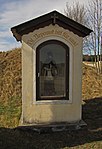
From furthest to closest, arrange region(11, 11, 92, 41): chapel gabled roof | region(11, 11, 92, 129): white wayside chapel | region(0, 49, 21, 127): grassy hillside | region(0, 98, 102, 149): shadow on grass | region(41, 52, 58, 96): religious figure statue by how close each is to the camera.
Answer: region(0, 49, 21, 127): grassy hillside, region(41, 52, 58, 96): religious figure statue, region(11, 11, 92, 129): white wayside chapel, region(11, 11, 92, 41): chapel gabled roof, region(0, 98, 102, 149): shadow on grass

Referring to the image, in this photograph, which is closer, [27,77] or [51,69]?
[27,77]

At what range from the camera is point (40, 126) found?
28.9 ft

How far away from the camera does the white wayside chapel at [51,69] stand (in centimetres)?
884

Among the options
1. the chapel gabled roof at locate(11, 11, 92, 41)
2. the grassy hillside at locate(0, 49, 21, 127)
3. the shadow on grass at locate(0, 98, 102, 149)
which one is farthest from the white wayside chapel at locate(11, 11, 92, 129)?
the grassy hillside at locate(0, 49, 21, 127)

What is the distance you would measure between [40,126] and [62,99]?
111 centimetres

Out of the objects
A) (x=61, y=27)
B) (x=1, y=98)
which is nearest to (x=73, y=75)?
(x=61, y=27)

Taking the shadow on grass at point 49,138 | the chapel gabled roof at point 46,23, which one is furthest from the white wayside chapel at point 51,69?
the shadow on grass at point 49,138

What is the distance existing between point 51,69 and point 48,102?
1.09 m

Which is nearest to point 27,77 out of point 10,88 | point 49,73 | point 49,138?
point 49,73

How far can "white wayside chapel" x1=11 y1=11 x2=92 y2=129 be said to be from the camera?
29.0ft

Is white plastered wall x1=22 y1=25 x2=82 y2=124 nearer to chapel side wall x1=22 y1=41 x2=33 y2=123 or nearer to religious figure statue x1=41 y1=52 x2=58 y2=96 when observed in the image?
chapel side wall x1=22 y1=41 x2=33 y2=123

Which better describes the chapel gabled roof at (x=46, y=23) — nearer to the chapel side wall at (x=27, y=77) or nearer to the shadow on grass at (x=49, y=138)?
the chapel side wall at (x=27, y=77)

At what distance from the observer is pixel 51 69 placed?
930cm

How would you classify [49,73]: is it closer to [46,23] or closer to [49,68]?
[49,68]
